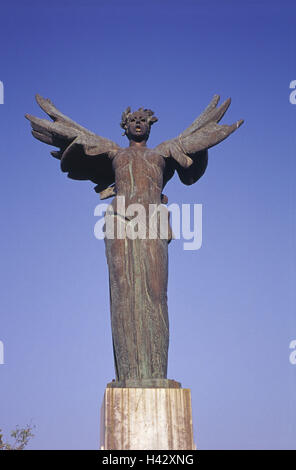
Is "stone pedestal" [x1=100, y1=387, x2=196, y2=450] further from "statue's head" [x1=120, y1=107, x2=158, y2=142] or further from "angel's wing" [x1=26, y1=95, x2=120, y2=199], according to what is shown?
"statue's head" [x1=120, y1=107, x2=158, y2=142]

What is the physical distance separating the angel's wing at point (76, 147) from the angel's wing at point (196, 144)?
85 cm

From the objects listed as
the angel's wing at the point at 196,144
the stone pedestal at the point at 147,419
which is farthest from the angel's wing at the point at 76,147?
the stone pedestal at the point at 147,419

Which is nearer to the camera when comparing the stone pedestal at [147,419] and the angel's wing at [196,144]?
the stone pedestal at [147,419]

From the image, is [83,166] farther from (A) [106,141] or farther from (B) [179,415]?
(B) [179,415]

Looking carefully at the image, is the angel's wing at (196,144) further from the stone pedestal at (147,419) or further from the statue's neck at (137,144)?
the stone pedestal at (147,419)

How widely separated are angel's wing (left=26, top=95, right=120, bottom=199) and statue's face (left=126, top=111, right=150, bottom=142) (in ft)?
1.03

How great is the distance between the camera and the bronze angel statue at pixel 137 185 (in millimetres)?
8219

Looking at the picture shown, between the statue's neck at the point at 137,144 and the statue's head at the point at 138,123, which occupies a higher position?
the statue's head at the point at 138,123

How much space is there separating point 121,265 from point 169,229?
0.92 meters

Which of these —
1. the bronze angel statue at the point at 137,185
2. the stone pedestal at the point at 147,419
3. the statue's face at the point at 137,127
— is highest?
the statue's face at the point at 137,127

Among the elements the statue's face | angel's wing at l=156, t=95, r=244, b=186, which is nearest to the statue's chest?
angel's wing at l=156, t=95, r=244, b=186

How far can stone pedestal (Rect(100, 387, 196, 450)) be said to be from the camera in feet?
24.1
